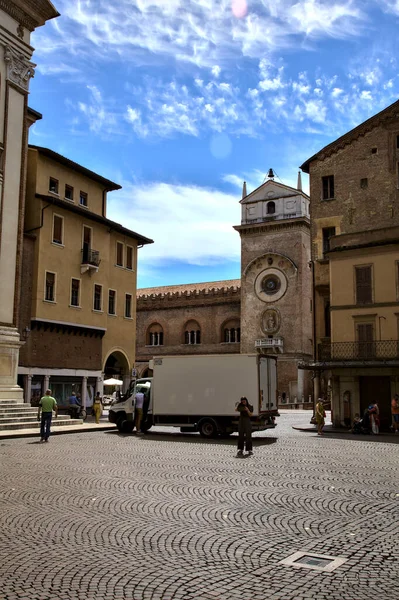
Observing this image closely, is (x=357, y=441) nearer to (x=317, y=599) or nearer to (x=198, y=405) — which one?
(x=198, y=405)

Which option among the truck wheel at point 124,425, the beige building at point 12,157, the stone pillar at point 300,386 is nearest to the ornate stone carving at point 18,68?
the beige building at point 12,157

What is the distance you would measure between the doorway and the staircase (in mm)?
13329

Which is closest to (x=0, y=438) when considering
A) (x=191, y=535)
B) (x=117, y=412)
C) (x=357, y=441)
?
(x=117, y=412)

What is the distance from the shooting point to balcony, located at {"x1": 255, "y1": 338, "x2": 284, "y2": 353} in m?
54.6

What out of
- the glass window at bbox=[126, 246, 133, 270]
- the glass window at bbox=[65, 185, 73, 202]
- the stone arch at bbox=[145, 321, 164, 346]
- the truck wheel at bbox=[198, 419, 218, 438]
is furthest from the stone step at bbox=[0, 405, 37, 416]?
the stone arch at bbox=[145, 321, 164, 346]

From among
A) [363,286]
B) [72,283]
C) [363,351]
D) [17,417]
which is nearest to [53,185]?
[72,283]

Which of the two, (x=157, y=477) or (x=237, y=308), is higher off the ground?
(x=237, y=308)

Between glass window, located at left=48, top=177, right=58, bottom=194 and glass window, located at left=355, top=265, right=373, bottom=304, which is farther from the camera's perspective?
glass window, located at left=48, top=177, right=58, bottom=194

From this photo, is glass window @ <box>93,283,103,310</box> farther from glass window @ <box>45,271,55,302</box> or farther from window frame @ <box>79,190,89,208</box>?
window frame @ <box>79,190,89,208</box>

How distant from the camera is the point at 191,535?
7.11 metres

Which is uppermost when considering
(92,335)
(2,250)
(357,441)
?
(2,250)

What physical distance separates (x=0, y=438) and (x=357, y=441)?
12.0 metres

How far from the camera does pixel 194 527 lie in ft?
24.7

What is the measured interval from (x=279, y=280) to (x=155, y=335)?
653 inches
